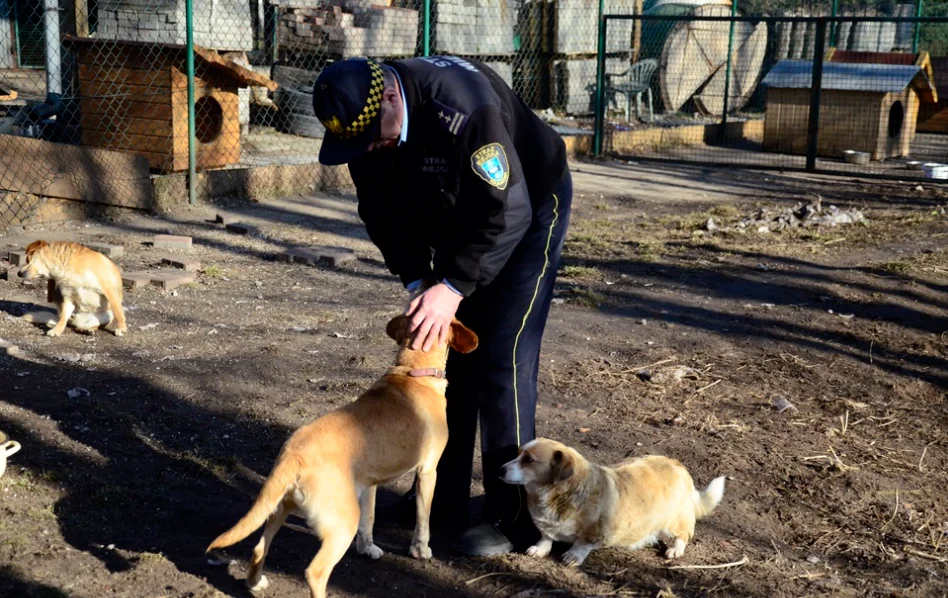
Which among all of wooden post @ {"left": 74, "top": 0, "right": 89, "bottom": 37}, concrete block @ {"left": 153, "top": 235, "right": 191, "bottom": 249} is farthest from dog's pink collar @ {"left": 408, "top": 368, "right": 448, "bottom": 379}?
wooden post @ {"left": 74, "top": 0, "right": 89, "bottom": 37}

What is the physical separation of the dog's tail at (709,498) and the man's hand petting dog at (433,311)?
1350 millimetres

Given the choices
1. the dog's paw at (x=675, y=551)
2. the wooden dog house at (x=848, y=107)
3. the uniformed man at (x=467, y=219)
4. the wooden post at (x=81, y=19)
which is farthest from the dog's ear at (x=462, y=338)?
the wooden dog house at (x=848, y=107)

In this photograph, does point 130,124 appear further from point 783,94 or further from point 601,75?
point 783,94

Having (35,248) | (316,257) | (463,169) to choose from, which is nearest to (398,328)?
(463,169)

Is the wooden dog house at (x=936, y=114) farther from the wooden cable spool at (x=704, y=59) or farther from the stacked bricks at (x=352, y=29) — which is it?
the stacked bricks at (x=352, y=29)

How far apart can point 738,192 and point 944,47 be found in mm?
13760

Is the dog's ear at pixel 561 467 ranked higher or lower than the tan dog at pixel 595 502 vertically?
higher

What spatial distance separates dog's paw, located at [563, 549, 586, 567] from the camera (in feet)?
12.4

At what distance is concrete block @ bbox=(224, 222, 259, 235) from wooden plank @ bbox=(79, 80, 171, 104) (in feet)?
5.09

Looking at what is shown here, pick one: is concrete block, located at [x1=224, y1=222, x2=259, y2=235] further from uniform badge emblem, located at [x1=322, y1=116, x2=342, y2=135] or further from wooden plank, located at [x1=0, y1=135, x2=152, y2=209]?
→ uniform badge emblem, located at [x1=322, y1=116, x2=342, y2=135]

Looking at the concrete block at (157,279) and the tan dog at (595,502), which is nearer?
the tan dog at (595,502)

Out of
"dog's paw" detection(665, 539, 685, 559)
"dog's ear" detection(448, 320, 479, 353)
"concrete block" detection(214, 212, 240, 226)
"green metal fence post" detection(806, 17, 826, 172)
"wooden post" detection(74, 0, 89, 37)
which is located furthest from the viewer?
"green metal fence post" detection(806, 17, 826, 172)

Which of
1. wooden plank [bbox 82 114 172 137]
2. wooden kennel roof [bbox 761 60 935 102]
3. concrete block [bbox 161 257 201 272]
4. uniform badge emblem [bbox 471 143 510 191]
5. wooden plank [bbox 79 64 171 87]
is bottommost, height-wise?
concrete block [bbox 161 257 201 272]

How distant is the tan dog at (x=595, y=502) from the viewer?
12.2 feet
